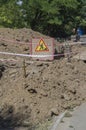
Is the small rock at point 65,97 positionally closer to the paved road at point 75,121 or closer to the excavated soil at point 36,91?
the excavated soil at point 36,91

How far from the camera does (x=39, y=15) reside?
50.6 m

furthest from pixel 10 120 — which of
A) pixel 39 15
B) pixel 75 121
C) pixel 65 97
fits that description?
pixel 39 15

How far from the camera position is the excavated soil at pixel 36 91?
1205 cm

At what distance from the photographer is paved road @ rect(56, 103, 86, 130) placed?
11.1 m

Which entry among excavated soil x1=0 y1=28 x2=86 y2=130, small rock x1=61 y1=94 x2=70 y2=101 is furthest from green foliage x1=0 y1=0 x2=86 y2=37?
small rock x1=61 y1=94 x2=70 y2=101

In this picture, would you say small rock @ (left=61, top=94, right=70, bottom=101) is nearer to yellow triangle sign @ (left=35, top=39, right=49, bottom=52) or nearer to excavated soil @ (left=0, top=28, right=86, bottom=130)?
excavated soil @ (left=0, top=28, right=86, bottom=130)

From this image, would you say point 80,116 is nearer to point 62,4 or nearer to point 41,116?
point 41,116

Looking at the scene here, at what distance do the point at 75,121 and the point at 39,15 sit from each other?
129 feet

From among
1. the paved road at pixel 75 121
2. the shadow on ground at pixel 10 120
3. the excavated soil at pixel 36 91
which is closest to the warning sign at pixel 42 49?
the excavated soil at pixel 36 91

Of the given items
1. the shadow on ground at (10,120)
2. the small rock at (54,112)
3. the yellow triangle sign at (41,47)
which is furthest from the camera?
the yellow triangle sign at (41,47)

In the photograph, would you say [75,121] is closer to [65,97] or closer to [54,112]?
[54,112]

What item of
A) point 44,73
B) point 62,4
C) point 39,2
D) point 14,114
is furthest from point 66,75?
point 62,4

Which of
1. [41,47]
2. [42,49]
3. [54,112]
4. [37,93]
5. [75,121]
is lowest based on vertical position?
[75,121]

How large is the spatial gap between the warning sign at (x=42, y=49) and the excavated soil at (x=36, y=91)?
184 cm
